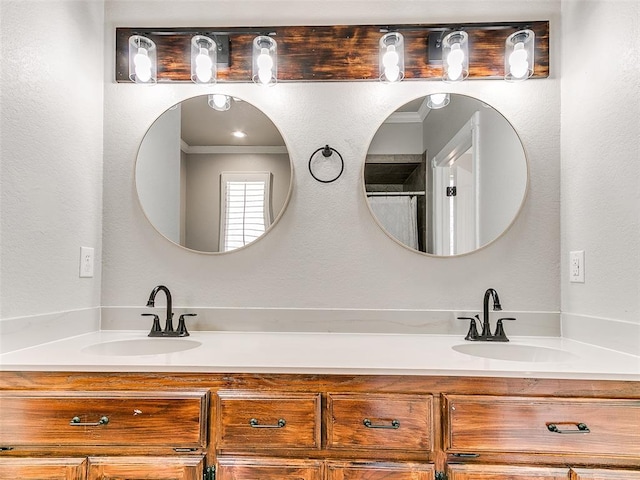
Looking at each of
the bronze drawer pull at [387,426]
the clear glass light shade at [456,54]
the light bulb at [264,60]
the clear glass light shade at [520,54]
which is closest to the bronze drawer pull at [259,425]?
the bronze drawer pull at [387,426]

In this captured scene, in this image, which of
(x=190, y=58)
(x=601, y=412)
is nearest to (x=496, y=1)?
(x=190, y=58)

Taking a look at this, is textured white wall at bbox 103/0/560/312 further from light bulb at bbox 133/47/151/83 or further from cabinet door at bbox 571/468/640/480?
cabinet door at bbox 571/468/640/480

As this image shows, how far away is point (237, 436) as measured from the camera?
1.17 meters

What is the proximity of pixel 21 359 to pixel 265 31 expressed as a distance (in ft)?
5.12

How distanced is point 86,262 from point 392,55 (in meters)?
1.56

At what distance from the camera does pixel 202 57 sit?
1.74m

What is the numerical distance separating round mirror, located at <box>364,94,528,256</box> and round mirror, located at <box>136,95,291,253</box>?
1.52 feet

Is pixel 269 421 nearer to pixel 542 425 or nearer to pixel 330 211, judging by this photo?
pixel 542 425

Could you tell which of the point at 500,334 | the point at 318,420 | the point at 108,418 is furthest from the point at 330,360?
the point at 500,334

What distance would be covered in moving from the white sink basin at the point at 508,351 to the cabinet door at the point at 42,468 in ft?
4.27

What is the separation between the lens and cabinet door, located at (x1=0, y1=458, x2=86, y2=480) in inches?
45.8

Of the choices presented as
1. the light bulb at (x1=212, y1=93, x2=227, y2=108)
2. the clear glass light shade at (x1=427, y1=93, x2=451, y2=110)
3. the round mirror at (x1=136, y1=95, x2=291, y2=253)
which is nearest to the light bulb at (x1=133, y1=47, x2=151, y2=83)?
the round mirror at (x1=136, y1=95, x2=291, y2=253)

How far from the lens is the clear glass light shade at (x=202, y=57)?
174cm

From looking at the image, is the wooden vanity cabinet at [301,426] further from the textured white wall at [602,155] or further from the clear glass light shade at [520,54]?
the clear glass light shade at [520,54]
